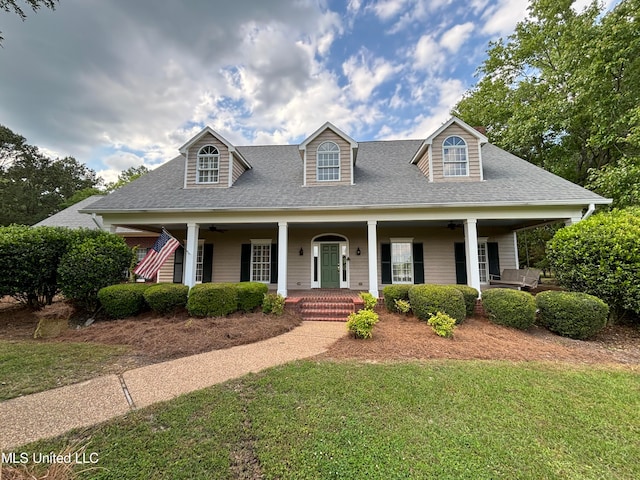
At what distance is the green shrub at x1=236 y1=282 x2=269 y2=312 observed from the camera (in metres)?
7.68

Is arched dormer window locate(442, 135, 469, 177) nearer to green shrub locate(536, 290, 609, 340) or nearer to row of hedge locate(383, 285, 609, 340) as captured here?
row of hedge locate(383, 285, 609, 340)

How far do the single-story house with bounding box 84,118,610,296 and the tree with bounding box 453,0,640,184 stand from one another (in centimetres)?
350

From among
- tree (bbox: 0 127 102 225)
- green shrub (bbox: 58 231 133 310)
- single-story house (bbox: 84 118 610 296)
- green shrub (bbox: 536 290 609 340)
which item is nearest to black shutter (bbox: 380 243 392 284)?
single-story house (bbox: 84 118 610 296)

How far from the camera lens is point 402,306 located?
7719mm

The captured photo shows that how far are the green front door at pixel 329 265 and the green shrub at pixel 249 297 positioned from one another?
368 cm

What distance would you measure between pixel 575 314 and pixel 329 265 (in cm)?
756

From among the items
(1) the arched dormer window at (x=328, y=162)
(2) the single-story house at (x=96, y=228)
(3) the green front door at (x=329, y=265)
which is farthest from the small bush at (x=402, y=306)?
(2) the single-story house at (x=96, y=228)

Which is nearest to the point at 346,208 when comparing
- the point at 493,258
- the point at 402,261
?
the point at 402,261

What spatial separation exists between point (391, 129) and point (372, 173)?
967 cm

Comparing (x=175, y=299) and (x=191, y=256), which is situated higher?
(x=191, y=256)

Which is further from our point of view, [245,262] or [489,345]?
[245,262]

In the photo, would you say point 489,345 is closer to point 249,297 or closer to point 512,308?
point 512,308

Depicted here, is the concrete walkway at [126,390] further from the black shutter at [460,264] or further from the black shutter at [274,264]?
the black shutter at [460,264]

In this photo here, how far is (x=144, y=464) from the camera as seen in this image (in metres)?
2.16
